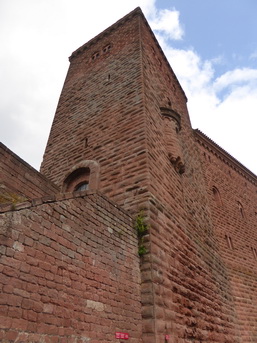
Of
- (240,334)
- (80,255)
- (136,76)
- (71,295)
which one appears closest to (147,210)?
(80,255)

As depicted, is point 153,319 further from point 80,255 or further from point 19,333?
point 19,333

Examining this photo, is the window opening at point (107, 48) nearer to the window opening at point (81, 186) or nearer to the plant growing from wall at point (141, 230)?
the window opening at point (81, 186)

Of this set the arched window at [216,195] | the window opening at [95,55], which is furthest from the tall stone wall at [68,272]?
the arched window at [216,195]

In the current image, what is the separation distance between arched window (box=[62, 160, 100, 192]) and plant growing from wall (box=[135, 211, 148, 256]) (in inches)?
71.6

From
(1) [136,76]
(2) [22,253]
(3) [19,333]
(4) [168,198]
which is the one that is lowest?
(3) [19,333]

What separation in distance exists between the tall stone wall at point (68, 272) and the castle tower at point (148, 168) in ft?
1.49

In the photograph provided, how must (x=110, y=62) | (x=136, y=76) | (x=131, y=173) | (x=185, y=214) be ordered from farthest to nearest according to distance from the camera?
(x=110, y=62) → (x=136, y=76) → (x=185, y=214) → (x=131, y=173)

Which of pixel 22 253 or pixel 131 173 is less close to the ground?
pixel 131 173

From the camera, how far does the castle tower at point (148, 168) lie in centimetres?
490

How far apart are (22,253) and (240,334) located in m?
7.70

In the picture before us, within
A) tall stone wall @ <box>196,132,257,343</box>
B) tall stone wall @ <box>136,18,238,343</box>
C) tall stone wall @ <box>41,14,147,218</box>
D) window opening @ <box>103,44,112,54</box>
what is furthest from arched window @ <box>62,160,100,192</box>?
tall stone wall @ <box>196,132,257,343</box>

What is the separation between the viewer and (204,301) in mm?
6164

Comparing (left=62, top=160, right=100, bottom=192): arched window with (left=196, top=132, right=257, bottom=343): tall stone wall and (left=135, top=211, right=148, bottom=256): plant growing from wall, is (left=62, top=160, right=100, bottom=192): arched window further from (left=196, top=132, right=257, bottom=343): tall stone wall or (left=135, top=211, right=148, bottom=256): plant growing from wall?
(left=196, top=132, right=257, bottom=343): tall stone wall

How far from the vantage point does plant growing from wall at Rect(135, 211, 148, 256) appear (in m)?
4.80
